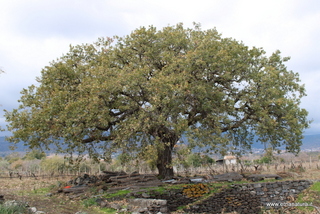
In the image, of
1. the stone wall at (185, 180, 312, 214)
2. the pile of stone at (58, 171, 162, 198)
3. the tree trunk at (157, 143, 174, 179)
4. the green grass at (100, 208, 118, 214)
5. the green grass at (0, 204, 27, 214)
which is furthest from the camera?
the tree trunk at (157, 143, 174, 179)

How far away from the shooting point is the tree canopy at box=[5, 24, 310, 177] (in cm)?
1438

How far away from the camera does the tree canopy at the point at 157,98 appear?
1438 cm

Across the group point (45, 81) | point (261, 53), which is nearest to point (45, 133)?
point (45, 81)

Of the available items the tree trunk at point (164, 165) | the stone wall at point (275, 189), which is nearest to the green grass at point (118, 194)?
the tree trunk at point (164, 165)

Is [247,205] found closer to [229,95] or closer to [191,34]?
[229,95]

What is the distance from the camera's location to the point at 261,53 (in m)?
19.2

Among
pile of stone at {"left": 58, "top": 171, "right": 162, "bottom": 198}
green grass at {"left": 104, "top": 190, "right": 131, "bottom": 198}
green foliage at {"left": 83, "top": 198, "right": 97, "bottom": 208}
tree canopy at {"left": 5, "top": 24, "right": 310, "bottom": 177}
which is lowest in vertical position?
green foliage at {"left": 83, "top": 198, "right": 97, "bottom": 208}

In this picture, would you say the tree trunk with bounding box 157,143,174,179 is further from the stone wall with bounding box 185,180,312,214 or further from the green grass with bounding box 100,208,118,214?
the green grass with bounding box 100,208,118,214

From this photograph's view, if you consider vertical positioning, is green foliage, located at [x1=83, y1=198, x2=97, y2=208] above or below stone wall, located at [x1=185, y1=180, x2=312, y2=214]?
above

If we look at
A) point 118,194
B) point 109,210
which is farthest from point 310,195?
point 109,210

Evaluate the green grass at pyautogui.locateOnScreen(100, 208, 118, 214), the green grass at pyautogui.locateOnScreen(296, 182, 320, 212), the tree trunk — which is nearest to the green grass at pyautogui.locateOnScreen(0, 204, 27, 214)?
the green grass at pyautogui.locateOnScreen(100, 208, 118, 214)

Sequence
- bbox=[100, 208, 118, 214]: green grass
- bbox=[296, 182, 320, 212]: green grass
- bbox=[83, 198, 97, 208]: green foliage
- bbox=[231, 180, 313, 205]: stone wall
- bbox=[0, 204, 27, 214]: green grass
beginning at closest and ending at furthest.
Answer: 1. bbox=[0, 204, 27, 214]: green grass
2. bbox=[100, 208, 118, 214]: green grass
3. bbox=[83, 198, 97, 208]: green foliage
4. bbox=[296, 182, 320, 212]: green grass
5. bbox=[231, 180, 313, 205]: stone wall

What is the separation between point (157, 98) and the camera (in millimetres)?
13836

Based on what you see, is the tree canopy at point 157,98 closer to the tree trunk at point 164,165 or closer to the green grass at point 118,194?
the tree trunk at point 164,165
